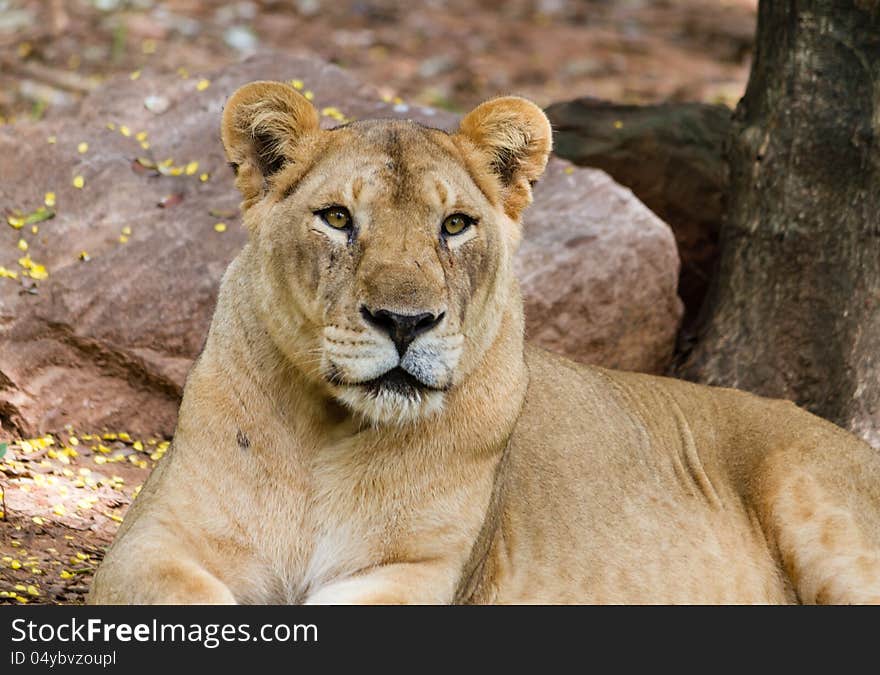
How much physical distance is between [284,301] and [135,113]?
3.94 m

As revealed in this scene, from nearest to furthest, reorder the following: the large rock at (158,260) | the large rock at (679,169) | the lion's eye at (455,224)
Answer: the lion's eye at (455,224) → the large rock at (158,260) → the large rock at (679,169)

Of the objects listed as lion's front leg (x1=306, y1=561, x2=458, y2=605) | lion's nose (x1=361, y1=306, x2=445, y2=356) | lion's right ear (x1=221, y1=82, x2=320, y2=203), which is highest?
lion's right ear (x1=221, y1=82, x2=320, y2=203)

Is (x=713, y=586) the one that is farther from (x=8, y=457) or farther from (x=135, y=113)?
(x=135, y=113)

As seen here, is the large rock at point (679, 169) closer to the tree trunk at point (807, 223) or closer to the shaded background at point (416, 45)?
the tree trunk at point (807, 223)

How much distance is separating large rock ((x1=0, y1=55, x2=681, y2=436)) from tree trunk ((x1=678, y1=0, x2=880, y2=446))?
508mm

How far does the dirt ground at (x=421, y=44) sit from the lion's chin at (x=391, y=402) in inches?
229

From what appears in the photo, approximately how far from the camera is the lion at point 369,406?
163 inches

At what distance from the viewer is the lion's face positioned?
404 cm

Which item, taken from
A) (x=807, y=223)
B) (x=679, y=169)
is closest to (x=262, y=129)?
(x=807, y=223)

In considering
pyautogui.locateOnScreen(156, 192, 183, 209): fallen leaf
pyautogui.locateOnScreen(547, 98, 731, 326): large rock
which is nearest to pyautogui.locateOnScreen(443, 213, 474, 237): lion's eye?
pyautogui.locateOnScreen(156, 192, 183, 209): fallen leaf

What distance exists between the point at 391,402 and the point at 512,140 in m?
1.15

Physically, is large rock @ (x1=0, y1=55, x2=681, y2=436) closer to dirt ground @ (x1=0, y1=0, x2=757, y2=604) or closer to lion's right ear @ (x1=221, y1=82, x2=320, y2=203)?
dirt ground @ (x1=0, y1=0, x2=757, y2=604)

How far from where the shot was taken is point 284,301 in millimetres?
4367

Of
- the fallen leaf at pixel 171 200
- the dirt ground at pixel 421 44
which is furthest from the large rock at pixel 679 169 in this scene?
the dirt ground at pixel 421 44
